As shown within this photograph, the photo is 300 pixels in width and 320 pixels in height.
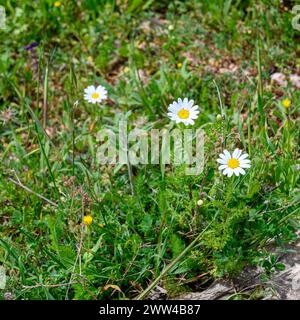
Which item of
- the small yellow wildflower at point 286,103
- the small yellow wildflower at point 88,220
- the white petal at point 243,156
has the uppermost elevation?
the small yellow wildflower at point 286,103

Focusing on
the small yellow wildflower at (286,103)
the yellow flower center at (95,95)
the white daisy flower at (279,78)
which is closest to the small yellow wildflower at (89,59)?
the yellow flower center at (95,95)

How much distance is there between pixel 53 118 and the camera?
331cm

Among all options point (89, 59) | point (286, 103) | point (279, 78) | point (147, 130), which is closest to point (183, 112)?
point (147, 130)

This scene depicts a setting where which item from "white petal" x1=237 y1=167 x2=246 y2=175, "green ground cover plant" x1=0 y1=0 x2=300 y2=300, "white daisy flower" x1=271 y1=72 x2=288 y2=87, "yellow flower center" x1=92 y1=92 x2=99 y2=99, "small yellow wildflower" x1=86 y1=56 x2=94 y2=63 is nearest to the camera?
"white petal" x1=237 y1=167 x2=246 y2=175

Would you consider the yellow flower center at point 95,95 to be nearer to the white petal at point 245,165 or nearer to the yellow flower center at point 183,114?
the yellow flower center at point 183,114

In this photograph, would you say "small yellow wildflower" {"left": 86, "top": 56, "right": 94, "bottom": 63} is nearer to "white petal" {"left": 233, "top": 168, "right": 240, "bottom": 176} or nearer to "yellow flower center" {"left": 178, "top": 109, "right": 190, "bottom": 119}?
"yellow flower center" {"left": 178, "top": 109, "right": 190, "bottom": 119}

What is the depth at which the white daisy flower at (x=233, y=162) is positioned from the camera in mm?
2229

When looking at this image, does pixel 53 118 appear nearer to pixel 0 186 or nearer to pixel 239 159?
pixel 0 186

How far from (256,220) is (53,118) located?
4.70 feet

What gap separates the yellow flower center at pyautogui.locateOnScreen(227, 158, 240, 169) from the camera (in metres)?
2.25

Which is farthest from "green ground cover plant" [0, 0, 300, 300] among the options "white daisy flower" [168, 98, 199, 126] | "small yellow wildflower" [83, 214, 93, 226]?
"white daisy flower" [168, 98, 199, 126]

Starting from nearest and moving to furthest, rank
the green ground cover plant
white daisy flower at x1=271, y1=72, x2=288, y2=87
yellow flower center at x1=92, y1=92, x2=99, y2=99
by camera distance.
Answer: the green ground cover plant < yellow flower center at x1=92, y1=92, x2=99, y2=99 < white daisy flower at x1=271, y1=72, x2=288, y2=87

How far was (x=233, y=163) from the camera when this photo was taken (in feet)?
7.43
